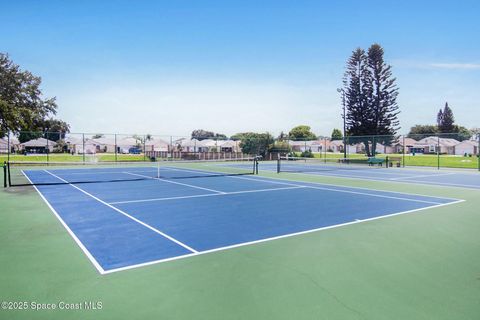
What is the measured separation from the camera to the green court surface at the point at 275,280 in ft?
11.4

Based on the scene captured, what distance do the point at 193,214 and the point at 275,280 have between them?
4.34m

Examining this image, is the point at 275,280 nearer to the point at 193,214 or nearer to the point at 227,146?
the point at 193,214

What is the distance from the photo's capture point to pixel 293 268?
4.70 m

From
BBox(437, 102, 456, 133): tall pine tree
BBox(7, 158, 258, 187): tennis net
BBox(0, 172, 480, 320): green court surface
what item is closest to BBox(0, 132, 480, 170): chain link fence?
BBox(7, 158, 258, 187): tennis net

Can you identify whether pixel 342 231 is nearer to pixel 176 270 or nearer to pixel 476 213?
pixel 176 270

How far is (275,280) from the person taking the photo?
14.0 feet

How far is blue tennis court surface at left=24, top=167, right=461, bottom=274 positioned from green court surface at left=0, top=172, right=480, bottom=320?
442 millimetres

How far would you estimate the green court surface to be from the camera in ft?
11.4

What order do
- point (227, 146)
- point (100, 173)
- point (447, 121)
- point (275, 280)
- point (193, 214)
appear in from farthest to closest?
point (447, 121), point (227, 146), point (100, 173), point (193, 214), point (275, 280)

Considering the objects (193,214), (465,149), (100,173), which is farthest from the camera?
(465,149)

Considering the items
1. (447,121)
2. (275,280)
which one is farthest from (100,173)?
(447,121)

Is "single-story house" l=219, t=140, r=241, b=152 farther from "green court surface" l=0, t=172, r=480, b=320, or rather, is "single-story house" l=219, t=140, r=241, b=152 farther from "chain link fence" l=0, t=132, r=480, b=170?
"green court surface" l=0, t=172, r=480, b=320

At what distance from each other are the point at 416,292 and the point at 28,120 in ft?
105

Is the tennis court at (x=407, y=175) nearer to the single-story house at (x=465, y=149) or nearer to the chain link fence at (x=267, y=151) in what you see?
the chain link fence at (x=267, y=151)
